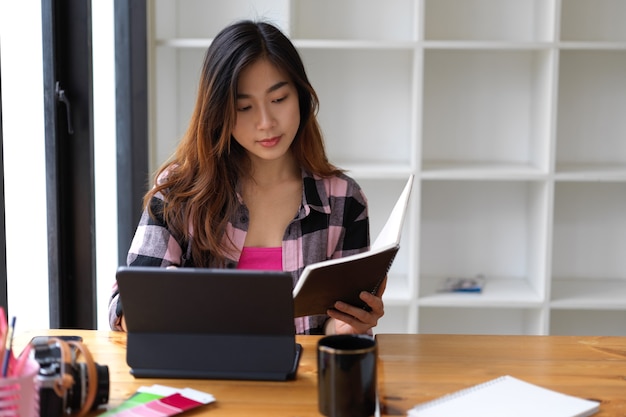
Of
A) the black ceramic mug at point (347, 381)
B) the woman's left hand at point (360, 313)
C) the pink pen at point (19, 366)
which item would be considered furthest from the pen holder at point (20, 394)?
the woman's left hand at point (360, 313)

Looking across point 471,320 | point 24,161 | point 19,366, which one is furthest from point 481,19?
point 19,366

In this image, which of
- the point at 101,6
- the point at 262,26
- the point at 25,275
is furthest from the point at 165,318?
the point at 101,6

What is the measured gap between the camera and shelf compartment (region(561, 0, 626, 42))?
3008 mm

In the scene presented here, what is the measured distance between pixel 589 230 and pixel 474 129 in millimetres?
553

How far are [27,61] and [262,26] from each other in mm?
678

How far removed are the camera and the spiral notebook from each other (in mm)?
438

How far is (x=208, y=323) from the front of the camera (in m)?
1.34

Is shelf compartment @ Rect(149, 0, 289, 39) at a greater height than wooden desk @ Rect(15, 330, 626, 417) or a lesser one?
greater

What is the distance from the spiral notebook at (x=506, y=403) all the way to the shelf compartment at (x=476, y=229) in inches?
71.4

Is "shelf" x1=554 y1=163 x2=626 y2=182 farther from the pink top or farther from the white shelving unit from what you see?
the pink top

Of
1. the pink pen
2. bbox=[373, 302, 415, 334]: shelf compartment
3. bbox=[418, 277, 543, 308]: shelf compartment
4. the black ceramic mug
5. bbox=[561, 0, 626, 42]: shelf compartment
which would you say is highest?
bbox=[561, 0, 626, 42]: shelf compartment

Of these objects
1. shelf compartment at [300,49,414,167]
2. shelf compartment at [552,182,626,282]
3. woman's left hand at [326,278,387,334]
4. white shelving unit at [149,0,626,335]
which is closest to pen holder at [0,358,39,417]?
woman's left hand at [326,278,387,334]

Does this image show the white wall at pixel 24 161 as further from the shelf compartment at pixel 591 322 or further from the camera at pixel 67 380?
the shelf compartment at pixel 591 322

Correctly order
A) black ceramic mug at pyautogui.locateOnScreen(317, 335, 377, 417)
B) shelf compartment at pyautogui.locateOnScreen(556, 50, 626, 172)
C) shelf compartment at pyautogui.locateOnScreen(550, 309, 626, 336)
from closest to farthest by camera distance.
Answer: black ceramic mug at pyautogui.locateOnScreen(317, 335, 377, 417) → shelf compartment at pyautogui.locateOnScreen(556, 50, 626, 172) → shelf compartment at pyautogui.locateOnScreen(550, 309, 626, 336)
